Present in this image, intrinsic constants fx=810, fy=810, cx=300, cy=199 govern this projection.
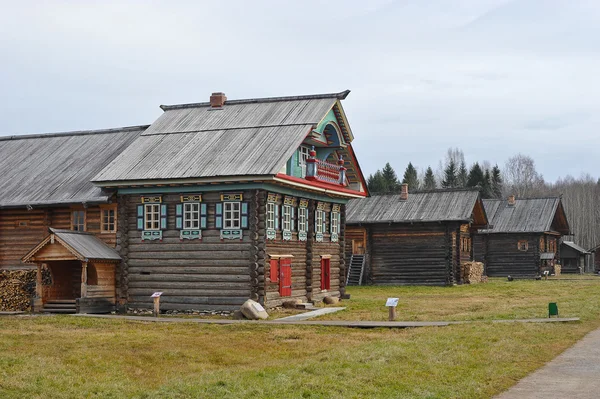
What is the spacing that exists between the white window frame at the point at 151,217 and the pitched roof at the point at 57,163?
79.7 inches

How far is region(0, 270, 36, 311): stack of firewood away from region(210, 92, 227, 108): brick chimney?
1133 cm

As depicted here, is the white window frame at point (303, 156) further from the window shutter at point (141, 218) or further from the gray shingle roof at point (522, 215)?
the gray shingle roof at point (522, 215)

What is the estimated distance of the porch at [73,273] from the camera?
32031mm

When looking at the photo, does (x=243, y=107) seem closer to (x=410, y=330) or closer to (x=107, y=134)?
(x=107, y=134)

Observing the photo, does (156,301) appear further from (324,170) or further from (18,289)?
(324,170)

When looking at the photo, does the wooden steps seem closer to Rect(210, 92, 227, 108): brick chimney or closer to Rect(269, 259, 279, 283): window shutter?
Rect(269, 259, 279, 283): window shutter

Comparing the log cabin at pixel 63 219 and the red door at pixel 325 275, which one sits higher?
the log cabin at pixel 63 219

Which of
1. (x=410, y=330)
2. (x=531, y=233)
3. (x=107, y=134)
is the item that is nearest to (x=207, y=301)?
(x=410, y=330)

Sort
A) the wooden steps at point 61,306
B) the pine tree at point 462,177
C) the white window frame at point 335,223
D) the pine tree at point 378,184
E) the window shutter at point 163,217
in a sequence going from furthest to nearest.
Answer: the pine tree at point 462,177 → the pine tree at point 378,184 → the white window frame at point 335,223 → the window shutter at point 163,217 → the wooden steps at point 61,306

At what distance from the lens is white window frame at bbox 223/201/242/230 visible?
105 feet

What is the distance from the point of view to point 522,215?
70.2 meters

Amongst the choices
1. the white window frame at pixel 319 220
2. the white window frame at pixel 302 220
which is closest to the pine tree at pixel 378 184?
the white window frame at pixel 319 220

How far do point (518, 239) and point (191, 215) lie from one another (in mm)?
43274

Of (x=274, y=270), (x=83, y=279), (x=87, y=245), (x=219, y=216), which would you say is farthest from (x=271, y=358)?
(x=87, y=245)
